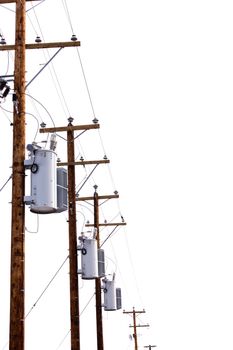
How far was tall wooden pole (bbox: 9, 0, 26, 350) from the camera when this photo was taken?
9.41 m

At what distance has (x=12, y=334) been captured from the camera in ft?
30.7

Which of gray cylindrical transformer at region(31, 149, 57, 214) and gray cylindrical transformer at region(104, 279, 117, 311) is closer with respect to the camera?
gray cylindrical transformer at region(31, 149, 57, 214)

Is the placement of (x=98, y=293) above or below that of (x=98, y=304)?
above

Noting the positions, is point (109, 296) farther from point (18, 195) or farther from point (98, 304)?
point (18, 195)

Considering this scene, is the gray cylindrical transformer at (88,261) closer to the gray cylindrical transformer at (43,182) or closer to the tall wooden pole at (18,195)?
the gray cylindrical transformer at (43,182)

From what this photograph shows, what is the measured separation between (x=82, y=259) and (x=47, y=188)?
997 cm

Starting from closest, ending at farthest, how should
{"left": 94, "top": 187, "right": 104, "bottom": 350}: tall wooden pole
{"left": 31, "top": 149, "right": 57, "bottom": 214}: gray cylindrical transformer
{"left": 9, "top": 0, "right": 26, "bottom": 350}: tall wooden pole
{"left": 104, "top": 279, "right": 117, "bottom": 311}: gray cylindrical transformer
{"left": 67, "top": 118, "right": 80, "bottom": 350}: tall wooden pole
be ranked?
{"left": 9, "top": 0, "right": 26, "bottom": 350}: tall wooden pole → {"left": 31, "top": 149, "right": 57, "bottom": 214}: gray cylindrical transformer → {"left": 67, "top": 118, "right": 80, "bottom": 350}: tall wooden pole → {"left": 94, "top": 187, "right": 104, "bottom": 350}: tall wooden pole → {"left": 104, "top": 279, "right": 117, "bottom": 311}: gray cylindrical transformer

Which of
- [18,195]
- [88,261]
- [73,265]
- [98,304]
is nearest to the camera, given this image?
[18,195]

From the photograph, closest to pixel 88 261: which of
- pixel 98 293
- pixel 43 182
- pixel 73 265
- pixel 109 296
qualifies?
pixel 73 265

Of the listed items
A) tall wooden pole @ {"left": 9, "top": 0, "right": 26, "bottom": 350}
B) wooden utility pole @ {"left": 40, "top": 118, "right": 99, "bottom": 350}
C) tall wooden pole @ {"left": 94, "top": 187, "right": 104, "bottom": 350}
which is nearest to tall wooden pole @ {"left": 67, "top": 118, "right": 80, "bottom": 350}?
wooden utility pole @ {"left": 40, "top": 118, "right": 99, "bottom": 350}

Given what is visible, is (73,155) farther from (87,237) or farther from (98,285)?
(98,285)

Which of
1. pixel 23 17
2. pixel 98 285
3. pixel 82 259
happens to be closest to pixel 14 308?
pixel 23 17

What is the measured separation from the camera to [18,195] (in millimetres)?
10023

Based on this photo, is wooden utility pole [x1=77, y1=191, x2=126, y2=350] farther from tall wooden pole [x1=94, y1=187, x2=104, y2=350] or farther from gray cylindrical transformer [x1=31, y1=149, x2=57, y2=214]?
gray cylindrical transformer [x1=31, y1=149, x2=57, y2=214]
